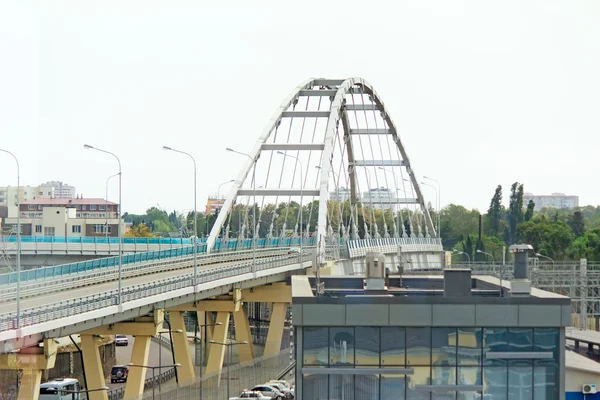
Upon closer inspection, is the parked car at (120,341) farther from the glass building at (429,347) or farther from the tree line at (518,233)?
the glass building at (429,347)

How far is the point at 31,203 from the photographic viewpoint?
582 feet

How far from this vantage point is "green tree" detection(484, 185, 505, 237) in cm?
18025

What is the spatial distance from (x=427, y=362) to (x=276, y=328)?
52271 millimetres

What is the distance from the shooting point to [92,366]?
51.4m

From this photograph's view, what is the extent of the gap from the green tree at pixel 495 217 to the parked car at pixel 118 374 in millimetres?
114809

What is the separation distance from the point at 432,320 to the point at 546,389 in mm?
3220

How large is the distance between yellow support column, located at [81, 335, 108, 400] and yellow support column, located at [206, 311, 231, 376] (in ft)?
42.5

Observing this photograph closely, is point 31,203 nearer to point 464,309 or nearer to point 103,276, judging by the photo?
point 103,276

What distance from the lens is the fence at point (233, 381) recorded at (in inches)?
1929

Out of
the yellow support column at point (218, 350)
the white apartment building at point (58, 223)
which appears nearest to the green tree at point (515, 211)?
the white apartment building at point (58, 223)

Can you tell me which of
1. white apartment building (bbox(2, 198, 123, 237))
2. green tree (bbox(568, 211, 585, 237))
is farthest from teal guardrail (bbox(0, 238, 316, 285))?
green tree (bbox(568, 211, 585, 237))

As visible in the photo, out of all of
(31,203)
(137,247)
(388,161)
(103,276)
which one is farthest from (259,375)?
(31,203)

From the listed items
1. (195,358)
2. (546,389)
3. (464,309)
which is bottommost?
(195,358)

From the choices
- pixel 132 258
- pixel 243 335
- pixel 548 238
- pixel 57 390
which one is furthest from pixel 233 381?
pixel 548 238
